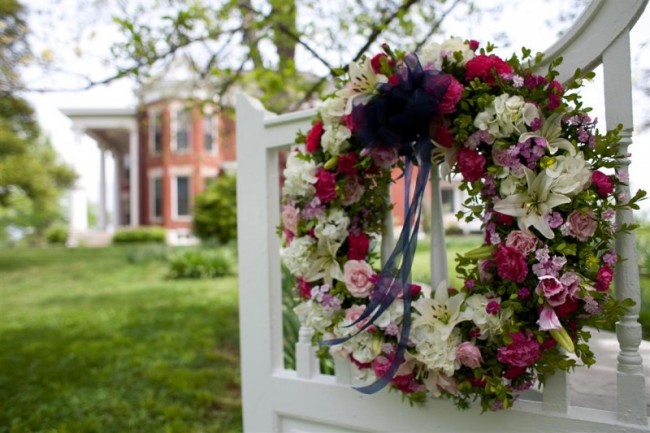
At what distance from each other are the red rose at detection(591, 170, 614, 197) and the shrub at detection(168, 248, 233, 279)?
25.0ft

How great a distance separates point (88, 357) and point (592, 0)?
3986mm

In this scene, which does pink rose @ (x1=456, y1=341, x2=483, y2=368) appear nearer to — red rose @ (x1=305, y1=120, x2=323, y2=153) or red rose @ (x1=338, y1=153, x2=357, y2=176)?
red rose @ (x1=338, y1=153, x2=357, y2=176)

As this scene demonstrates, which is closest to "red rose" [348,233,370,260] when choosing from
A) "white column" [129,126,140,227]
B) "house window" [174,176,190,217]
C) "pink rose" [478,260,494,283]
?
"pink rose" [478,260,494,283]

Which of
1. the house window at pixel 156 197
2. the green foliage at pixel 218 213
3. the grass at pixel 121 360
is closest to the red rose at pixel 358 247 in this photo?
the grass at pixel 121 360

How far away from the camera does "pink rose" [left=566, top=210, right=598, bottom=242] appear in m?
1.07

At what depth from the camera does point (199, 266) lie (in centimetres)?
819

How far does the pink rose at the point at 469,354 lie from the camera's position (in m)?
1.15

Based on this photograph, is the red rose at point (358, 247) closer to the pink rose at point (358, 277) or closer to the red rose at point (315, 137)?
the pink rose at point (358, 277)

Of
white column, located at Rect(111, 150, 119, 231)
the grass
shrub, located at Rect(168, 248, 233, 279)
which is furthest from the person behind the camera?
white column, located at Rect(111, 150, 119, 231)

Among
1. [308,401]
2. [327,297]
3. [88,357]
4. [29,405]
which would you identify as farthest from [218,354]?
[327,297]

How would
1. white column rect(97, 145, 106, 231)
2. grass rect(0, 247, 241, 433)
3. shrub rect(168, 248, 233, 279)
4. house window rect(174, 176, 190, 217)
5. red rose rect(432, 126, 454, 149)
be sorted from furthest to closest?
white column rect(97, 145, 106, 231)
house window rect(174, 176, 190, 217)
shrub rect(168, 248, 233, 279)
grass rect(0, 247, 241, 433)
red rose rect(432, 126, 454, 149)

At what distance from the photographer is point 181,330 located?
14.6 ft

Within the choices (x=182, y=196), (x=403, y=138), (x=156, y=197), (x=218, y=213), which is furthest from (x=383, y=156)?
(x=156, y=197)

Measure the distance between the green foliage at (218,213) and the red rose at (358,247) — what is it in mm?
10451
